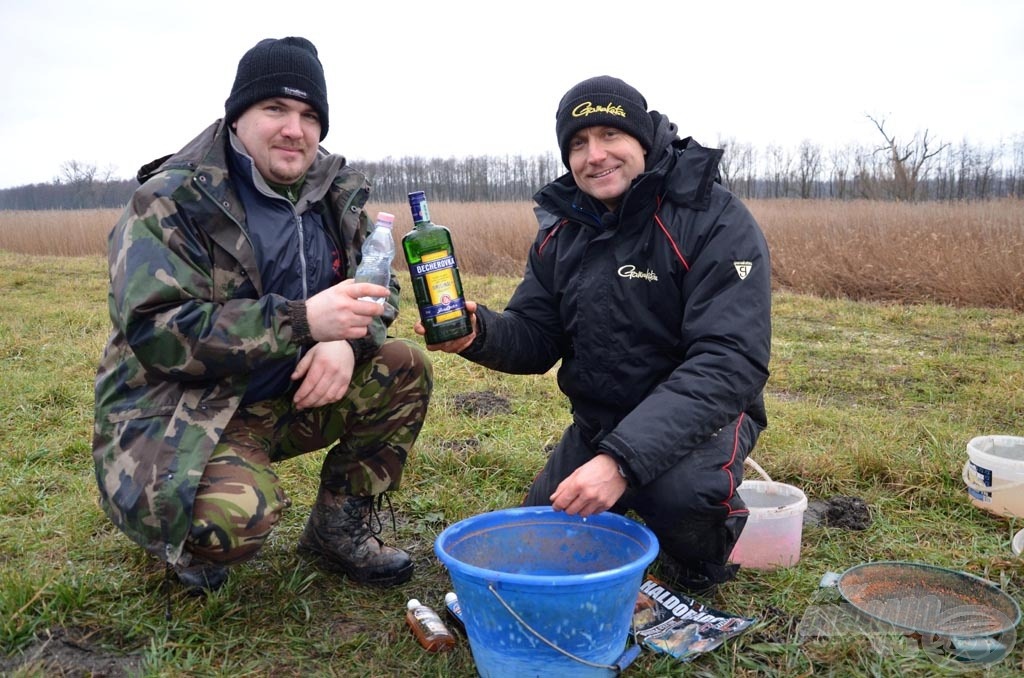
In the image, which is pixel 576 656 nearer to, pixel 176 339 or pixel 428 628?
pixel 428 628

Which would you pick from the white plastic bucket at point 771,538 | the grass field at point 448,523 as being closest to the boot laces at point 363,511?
the grass field at point 448,523

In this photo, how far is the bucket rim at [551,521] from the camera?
68.7 inches

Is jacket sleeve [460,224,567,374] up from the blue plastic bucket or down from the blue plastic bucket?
up

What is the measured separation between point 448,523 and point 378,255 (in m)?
1.17

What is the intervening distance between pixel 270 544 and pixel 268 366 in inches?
29.7

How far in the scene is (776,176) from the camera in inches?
1694

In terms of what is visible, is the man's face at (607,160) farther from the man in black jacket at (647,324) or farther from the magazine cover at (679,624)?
the magazine cover at (679,624)

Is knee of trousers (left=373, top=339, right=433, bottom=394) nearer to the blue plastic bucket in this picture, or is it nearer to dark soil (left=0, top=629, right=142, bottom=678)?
the blue plastic bucket

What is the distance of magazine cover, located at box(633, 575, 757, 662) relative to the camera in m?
2.16

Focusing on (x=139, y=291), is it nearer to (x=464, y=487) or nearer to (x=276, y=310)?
(x=276, y=310)

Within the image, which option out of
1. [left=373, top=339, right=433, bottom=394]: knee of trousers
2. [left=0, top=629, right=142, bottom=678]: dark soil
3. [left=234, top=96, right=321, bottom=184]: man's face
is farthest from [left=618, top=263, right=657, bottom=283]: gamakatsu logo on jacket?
[left=0, top=629, right=142, bottom=678]: dark soil

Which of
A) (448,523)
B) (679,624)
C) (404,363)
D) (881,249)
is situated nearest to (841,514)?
(679,624)

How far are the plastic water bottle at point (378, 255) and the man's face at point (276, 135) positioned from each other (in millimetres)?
315

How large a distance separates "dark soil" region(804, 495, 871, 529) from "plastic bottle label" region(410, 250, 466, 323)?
1.62 meters
